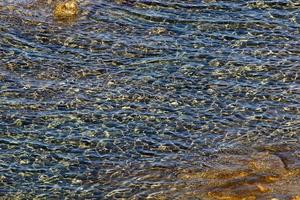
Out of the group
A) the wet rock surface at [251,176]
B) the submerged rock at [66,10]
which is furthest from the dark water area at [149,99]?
the submerged rock at [66,10]

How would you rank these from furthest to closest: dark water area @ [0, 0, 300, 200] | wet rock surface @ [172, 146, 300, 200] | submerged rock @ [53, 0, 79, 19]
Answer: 1. submerged rock @ [53, 0, 79, 19]
2. dark water area @ [0, 0, 300, 200]
3. wet rock surface @ [172, 146, 300, 200]

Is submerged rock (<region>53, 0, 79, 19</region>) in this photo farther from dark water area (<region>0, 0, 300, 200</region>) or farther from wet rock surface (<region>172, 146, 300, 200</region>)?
wet rock surface (<region>172, 146, 300, 200</region>)

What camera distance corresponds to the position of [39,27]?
23.4m

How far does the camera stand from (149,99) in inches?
773

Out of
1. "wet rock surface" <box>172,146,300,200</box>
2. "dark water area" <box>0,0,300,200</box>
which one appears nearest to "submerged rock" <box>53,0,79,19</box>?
"dark water area" <box>0,0,300,200</box>

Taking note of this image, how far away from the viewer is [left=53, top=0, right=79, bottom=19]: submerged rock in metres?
24.1

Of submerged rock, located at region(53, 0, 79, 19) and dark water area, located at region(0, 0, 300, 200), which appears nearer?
dark water area, located at region(0, 0, 300, 200)

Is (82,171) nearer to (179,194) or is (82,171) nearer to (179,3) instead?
(179,194)

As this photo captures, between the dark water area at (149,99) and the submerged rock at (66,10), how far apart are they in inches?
13.3

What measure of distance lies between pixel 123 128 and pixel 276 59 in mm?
5594

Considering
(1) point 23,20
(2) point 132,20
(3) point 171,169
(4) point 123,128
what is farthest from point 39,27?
(3) point 171,169

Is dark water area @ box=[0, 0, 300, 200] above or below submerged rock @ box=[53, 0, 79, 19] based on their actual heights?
below

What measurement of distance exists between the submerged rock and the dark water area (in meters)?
0.34

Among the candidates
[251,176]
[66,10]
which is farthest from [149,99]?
[66,10]
